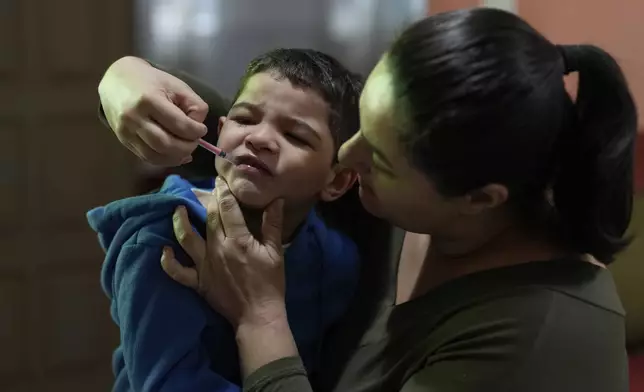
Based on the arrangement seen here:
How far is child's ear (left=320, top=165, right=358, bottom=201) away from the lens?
1.17m

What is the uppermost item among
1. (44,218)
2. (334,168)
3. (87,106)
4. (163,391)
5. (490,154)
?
(490,154)

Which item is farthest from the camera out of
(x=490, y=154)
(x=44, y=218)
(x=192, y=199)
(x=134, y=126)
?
(x=44, y=218)

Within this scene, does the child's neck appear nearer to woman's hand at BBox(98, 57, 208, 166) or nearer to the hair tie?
woman's hand at BBox(98, 57, 208, 166)

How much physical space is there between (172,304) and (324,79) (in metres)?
0.38

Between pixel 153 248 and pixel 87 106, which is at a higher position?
pixel 153 248

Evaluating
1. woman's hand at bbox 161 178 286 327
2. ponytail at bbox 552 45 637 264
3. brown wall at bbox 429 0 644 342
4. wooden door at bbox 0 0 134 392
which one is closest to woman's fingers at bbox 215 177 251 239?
woman's hand at bbox 161 178 286 327

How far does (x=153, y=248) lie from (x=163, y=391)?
0.18 metres

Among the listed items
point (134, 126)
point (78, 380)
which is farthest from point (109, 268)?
point (78, 380)

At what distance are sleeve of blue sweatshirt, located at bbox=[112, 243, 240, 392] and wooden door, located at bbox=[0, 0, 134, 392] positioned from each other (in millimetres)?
1656

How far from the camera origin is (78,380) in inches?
108

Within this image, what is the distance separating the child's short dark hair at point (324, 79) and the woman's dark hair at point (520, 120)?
0.69ft

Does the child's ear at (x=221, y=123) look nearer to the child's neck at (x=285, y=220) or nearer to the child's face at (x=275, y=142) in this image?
the child's face at (x=275, y=142)

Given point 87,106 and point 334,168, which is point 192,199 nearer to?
point 334,168

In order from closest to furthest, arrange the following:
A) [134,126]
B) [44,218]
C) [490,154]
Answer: [490,154]
[134,126]
[44,218]
